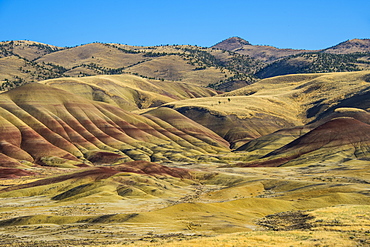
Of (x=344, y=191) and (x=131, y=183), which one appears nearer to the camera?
(x=344, y=191)

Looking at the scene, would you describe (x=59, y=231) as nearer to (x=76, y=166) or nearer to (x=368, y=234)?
(x=368, y=234)

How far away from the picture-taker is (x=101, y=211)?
94688 millimetres

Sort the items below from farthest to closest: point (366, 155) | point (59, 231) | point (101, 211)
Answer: point (366, 155), point (101, 211), point (59, 231)

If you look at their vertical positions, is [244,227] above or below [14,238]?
below

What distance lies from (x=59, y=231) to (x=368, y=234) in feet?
145

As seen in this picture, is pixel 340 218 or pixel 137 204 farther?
pixel 137 204

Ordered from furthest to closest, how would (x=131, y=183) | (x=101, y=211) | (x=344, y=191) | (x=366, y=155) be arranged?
(x=366, y=155), (x=131, y=183), (x=344, y=191), (x=101, y=211)

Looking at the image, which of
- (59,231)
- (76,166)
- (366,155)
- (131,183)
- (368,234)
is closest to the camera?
(368,234)

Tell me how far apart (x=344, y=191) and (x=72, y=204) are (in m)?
62.6

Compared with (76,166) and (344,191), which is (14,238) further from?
(76,166)

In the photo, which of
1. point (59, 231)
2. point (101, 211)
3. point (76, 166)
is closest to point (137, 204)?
point (101, 211)

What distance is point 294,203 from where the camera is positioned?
311ft

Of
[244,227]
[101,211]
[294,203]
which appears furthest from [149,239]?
[294,203]

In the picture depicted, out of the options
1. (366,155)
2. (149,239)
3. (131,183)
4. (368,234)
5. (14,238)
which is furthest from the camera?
(366,155)
